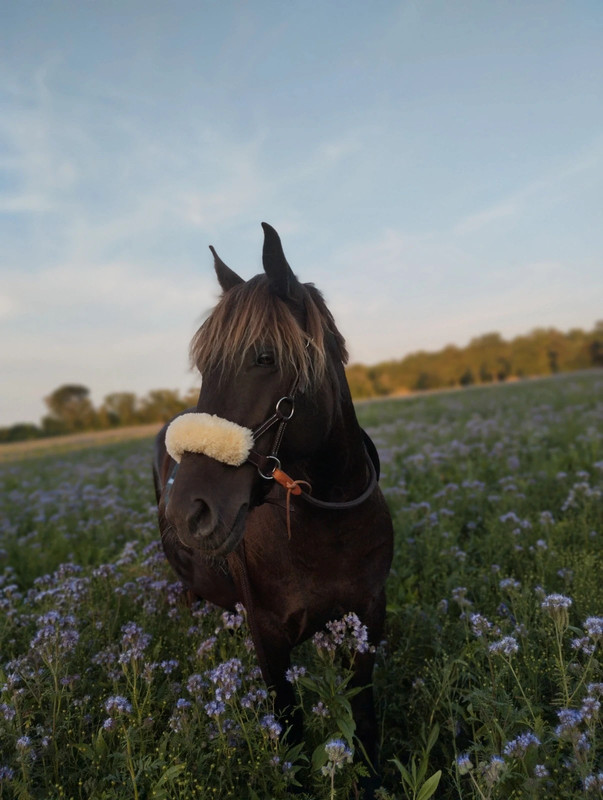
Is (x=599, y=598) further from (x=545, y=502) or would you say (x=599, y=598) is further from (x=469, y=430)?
(x=469, y=430)

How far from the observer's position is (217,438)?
6.09 feet

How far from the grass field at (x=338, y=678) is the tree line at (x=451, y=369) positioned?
61.8 metres

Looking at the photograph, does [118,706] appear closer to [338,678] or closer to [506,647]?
[338,678]

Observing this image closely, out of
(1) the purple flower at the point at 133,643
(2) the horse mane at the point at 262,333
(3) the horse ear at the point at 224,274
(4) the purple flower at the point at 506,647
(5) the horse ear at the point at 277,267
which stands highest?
(3) the horse ear at the point at 224,274

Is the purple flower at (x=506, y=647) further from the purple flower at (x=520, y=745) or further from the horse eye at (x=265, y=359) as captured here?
the horse eye at (x=265, y=359)

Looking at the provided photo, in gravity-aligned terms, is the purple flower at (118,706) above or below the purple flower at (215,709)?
above

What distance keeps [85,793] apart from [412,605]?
7.36ft

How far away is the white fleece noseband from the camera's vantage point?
186 centimetres

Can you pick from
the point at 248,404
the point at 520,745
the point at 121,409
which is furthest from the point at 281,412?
the point at 121,409

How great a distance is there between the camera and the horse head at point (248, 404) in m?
1.86

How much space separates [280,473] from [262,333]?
555 mm

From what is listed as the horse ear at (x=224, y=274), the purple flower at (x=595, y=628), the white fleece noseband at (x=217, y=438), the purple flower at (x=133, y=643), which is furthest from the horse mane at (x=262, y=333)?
the purple flower at (x=595, y=628)

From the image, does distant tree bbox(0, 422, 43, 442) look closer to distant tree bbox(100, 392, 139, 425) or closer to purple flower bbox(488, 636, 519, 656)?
distant tree bbox(100, 392, 139, 425)

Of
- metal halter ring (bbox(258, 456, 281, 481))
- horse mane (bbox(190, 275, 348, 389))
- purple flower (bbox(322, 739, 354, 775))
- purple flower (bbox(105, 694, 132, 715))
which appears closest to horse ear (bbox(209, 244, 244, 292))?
horse mane (bbox(190, 275, 348, 389))
